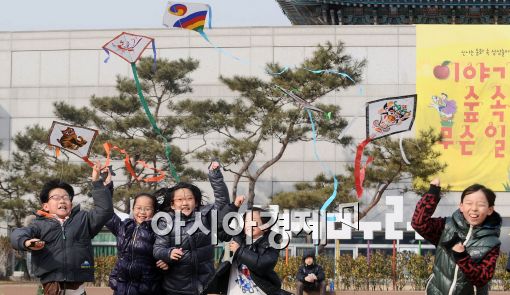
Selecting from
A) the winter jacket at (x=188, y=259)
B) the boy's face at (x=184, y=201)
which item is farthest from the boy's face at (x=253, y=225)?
the boy's face at (x=184, y=201)

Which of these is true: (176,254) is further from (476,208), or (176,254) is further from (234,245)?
(476,208)

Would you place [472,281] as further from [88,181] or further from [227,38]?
[227,38]

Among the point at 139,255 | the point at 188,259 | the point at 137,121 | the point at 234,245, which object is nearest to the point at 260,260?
the point at 234,245

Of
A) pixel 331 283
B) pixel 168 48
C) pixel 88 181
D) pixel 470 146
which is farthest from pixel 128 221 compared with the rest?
pixel 168 48

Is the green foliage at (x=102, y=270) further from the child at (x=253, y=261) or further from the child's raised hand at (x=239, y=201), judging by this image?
the child at (x=253, y=261)

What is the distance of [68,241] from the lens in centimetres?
827

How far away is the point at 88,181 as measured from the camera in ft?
92.9

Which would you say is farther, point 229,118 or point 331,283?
point 229,118

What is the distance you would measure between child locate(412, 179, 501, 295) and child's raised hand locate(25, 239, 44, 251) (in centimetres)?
280

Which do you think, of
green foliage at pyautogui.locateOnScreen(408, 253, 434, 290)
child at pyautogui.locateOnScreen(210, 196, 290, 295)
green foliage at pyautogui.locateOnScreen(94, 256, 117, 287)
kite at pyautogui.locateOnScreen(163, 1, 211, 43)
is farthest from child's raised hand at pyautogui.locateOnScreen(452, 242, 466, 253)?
green foliage at pyautogui.locateOnScreen(94, 256, 117, 287)

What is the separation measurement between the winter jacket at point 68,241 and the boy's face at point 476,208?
2974 millimetres

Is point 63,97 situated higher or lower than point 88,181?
higher

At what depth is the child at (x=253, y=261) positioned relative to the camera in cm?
770

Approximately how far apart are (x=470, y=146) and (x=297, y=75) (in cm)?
811
